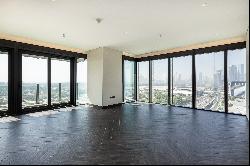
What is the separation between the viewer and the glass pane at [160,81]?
9.63m

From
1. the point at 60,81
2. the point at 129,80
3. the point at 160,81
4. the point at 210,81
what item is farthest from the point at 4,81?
the point at 210,81

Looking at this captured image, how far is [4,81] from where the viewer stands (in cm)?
658

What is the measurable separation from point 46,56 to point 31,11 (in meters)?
3.64

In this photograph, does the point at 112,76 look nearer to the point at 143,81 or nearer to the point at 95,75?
the point at 95,75

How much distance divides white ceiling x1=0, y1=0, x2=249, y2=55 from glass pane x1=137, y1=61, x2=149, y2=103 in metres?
3.44

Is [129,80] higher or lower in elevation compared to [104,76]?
lower

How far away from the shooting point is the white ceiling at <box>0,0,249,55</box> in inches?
159

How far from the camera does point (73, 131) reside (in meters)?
4.55

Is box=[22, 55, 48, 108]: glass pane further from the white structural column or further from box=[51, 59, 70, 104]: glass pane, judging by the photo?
the white structural column

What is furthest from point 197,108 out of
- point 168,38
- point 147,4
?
point 147,4

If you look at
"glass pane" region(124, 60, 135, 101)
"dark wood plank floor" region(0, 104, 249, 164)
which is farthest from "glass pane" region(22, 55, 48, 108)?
"glass pane" region(124, 60, 135, 101)

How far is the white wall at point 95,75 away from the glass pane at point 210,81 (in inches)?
168

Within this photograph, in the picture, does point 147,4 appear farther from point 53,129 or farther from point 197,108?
point 197,108

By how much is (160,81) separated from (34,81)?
5989 mm
